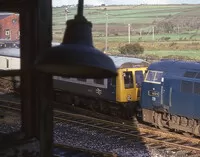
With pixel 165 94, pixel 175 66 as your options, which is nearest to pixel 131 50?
pixel 175 66

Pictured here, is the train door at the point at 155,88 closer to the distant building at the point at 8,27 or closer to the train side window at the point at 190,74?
the train side window at the point at 190,74

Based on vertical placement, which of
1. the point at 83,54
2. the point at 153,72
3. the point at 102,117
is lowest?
the point at 102,117

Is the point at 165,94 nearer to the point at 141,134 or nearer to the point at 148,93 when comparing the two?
the point at 148,93

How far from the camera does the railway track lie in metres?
13.0

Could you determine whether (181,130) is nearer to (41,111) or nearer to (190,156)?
(190,156)

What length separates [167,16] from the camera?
110m

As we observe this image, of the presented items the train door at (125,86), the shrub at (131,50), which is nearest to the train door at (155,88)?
the train door at (125,86)

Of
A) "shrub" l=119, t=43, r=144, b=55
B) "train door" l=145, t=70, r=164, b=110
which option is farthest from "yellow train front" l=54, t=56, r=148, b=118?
"shrub" l=119, t=43, r=144, b=55

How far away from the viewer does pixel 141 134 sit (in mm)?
14836

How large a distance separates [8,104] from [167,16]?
95.0 metres

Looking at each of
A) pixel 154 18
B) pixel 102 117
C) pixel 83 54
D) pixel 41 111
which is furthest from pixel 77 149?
pixel 154 18

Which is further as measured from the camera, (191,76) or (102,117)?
(102,117)

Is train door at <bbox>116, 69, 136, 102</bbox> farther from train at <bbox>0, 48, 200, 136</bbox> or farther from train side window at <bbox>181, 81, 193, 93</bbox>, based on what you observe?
train side window at <bbox>181, 81, 193, 93</bbox>

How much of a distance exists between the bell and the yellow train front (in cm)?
1430
